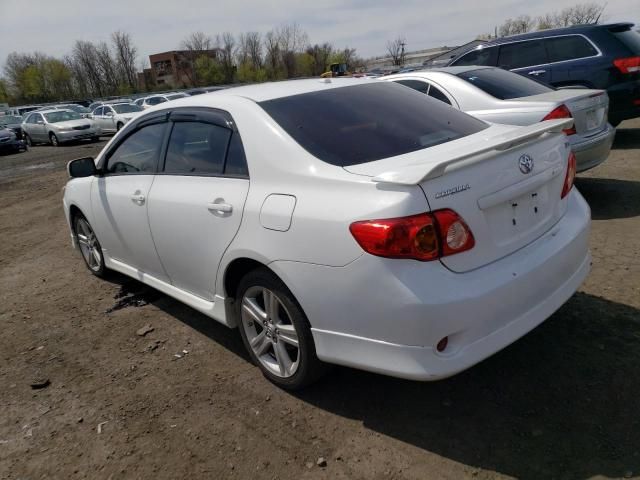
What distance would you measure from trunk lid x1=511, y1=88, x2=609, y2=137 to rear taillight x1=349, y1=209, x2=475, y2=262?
3.70 metres

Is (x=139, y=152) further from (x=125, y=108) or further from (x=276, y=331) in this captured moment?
(x=125, y=108)

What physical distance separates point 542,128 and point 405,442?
1732mm

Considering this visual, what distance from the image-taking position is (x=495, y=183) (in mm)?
2404

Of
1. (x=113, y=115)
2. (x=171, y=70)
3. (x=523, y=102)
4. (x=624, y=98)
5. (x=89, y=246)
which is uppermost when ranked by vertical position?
(x=523, y=102)

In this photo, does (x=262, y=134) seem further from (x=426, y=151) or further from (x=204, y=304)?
(x=204, y=304)

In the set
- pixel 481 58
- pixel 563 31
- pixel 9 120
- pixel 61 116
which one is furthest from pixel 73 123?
pixel 563 31

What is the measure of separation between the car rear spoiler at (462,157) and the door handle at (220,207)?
95 centimetres

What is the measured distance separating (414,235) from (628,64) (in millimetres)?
7541

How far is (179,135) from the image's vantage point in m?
3.54

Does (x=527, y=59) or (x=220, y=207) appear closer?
(x=220, y=207)

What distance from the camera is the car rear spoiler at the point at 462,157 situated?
219 cm

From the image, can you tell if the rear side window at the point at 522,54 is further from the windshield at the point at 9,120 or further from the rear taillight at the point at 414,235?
the windshield at the point at 9,120

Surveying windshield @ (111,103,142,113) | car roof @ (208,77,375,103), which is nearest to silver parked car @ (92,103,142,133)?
windshield @ (111,103,142,113)

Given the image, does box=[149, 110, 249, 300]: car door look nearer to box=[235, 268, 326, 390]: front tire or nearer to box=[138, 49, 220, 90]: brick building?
box=[235, 268, 326, 390]: front tire
